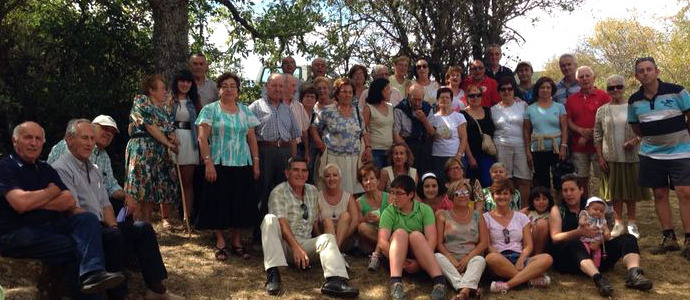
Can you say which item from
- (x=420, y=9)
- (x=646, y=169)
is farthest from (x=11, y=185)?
(x=420, y=9)

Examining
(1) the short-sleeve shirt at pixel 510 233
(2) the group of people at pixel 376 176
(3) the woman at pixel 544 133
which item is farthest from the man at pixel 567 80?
(1) the short-sleeve shirt at pixel 510 233

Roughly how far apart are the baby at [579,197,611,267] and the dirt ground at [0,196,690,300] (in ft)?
0.88

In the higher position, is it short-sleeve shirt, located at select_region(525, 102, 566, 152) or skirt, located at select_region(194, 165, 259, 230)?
short-sleeve shirt, located at select_region(525, 102, 566, 152)

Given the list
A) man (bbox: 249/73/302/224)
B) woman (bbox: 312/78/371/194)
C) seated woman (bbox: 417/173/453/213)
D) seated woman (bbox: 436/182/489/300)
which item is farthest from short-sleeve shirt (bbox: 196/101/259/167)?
seated woman (bbox: 436/182/489/300)

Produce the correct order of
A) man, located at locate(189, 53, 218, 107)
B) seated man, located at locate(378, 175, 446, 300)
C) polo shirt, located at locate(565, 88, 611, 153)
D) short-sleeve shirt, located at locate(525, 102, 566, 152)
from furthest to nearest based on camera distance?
polo shirt, located at locate(565, 88, 611, 153) < short-sleeve shirt, located at locate(525, 102, 566, 152) < man, located at locate(189, 53, 218, 107) < seated man, located at locate(378, 175, 446, 300)

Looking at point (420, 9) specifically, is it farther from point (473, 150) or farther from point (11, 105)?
point (11, 105)

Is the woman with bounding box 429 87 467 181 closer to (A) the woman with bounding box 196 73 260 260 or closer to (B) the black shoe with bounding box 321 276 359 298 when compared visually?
(A) the woman with bounding box 196 73 260 260

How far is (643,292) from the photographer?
5680 millimetres

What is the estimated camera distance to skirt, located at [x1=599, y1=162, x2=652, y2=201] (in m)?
7.05

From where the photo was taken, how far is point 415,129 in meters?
7.31

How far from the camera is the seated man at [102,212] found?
16.0 feet

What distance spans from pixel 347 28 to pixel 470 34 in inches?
92.8

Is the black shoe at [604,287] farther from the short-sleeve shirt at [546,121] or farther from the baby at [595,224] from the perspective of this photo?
the short-sleeve shirt at [546,121]

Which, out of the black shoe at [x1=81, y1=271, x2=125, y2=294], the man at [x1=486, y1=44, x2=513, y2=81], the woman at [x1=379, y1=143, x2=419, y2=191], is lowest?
the black shoe at [x1=81, y1=271, x2=125, y2=294]
